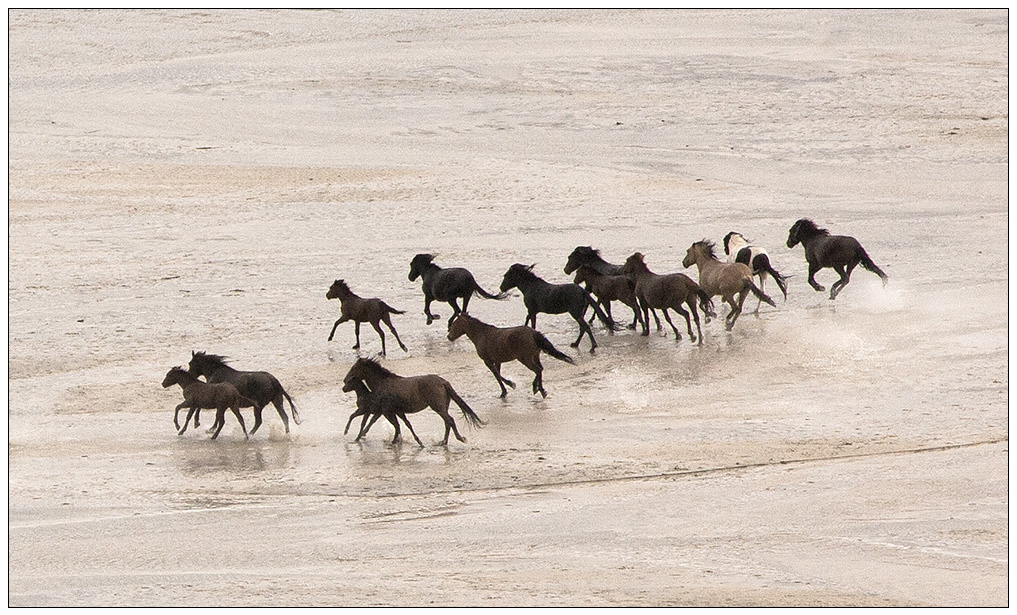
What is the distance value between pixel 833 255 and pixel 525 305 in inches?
126

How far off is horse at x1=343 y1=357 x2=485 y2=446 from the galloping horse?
261 centimetres

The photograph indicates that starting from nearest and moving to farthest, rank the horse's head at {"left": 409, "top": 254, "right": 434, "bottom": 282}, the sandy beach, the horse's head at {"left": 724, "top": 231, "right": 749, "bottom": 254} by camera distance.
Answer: the sandy beach < the horse's head at {"left": 409, "top": 254, "right": 434, "bottom": 282} < the horse's head at {"left": 724, "top": 231, "right": 749, "bottom": 254}

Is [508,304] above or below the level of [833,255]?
below

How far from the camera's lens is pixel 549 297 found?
Answer: 15.3 meters

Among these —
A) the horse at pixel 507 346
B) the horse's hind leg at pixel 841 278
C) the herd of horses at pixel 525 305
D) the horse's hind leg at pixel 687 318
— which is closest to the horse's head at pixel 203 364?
the herd of horses at pixel 525 305

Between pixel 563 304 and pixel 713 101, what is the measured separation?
9190 mm

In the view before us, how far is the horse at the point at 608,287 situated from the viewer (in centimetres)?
1563

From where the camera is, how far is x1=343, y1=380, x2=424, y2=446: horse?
12.8m

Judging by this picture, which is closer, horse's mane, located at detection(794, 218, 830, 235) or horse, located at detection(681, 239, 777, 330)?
horse, located at detection(681, 239, 777, 330)

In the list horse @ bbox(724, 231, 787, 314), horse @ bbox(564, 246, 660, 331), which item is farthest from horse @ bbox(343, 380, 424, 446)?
horse @ bbox(724, 231, 787, 314)

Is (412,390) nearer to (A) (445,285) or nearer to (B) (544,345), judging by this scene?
(B) (544,345)

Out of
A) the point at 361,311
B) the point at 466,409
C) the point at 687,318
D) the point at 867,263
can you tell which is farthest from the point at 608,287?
the point at 466,409

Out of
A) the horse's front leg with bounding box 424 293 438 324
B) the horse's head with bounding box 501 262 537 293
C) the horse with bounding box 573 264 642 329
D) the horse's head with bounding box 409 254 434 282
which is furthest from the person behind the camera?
the horse's head with bounding box 409 254 434 282

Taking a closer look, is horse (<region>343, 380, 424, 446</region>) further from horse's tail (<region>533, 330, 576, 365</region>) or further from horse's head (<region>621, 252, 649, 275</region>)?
horse's head (<region>621, 252, 649, 275</region>)
